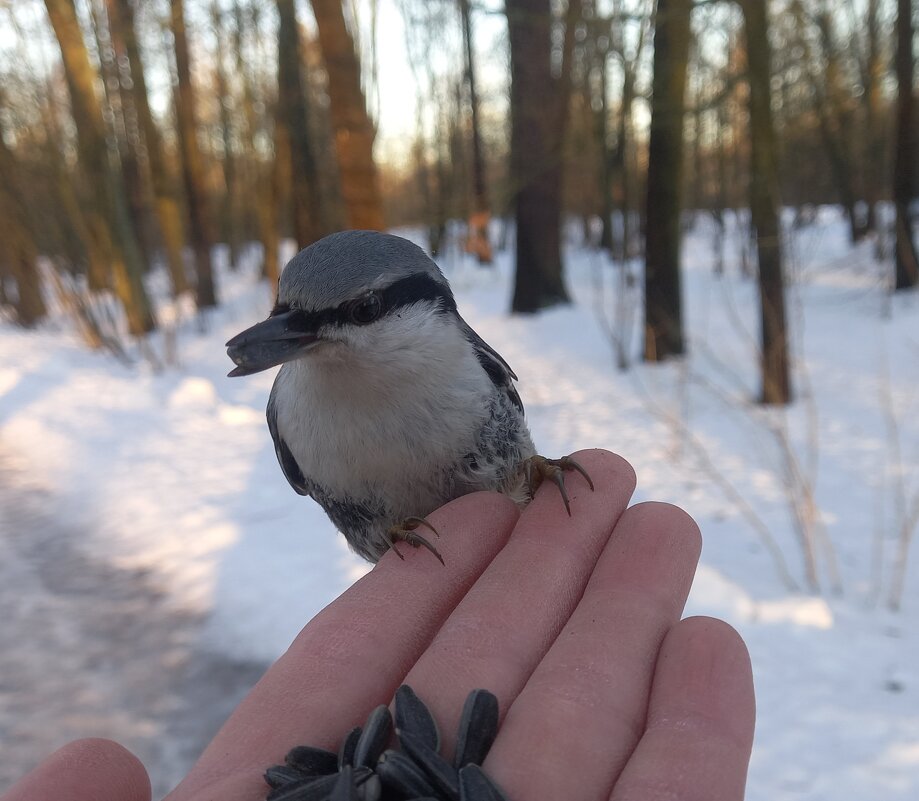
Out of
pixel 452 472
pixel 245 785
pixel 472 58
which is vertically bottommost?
pixel 245 785

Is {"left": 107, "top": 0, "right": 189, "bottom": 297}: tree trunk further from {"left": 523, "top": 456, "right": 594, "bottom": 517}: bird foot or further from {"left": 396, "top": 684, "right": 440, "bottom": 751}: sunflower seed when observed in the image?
{"left": 396, "top": 684, "right": 440, "bottom": 751}: sunflower seed

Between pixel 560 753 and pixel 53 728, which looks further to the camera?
pixel 53 728

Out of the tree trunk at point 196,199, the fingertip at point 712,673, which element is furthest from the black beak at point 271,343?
the tree trunk at point 196,199

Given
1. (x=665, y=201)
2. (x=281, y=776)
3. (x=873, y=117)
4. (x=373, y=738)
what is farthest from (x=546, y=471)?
(x=873, y=117)

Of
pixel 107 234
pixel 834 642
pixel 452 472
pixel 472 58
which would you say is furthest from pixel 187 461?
pixel 472 58

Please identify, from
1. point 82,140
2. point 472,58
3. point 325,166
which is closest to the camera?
point 82,140

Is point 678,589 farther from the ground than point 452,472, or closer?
closer

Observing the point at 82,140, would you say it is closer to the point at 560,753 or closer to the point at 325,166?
the point at 325,166

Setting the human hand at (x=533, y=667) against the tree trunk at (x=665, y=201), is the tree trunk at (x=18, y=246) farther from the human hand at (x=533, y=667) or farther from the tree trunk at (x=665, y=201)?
the human hand at (x=533, y=667)
